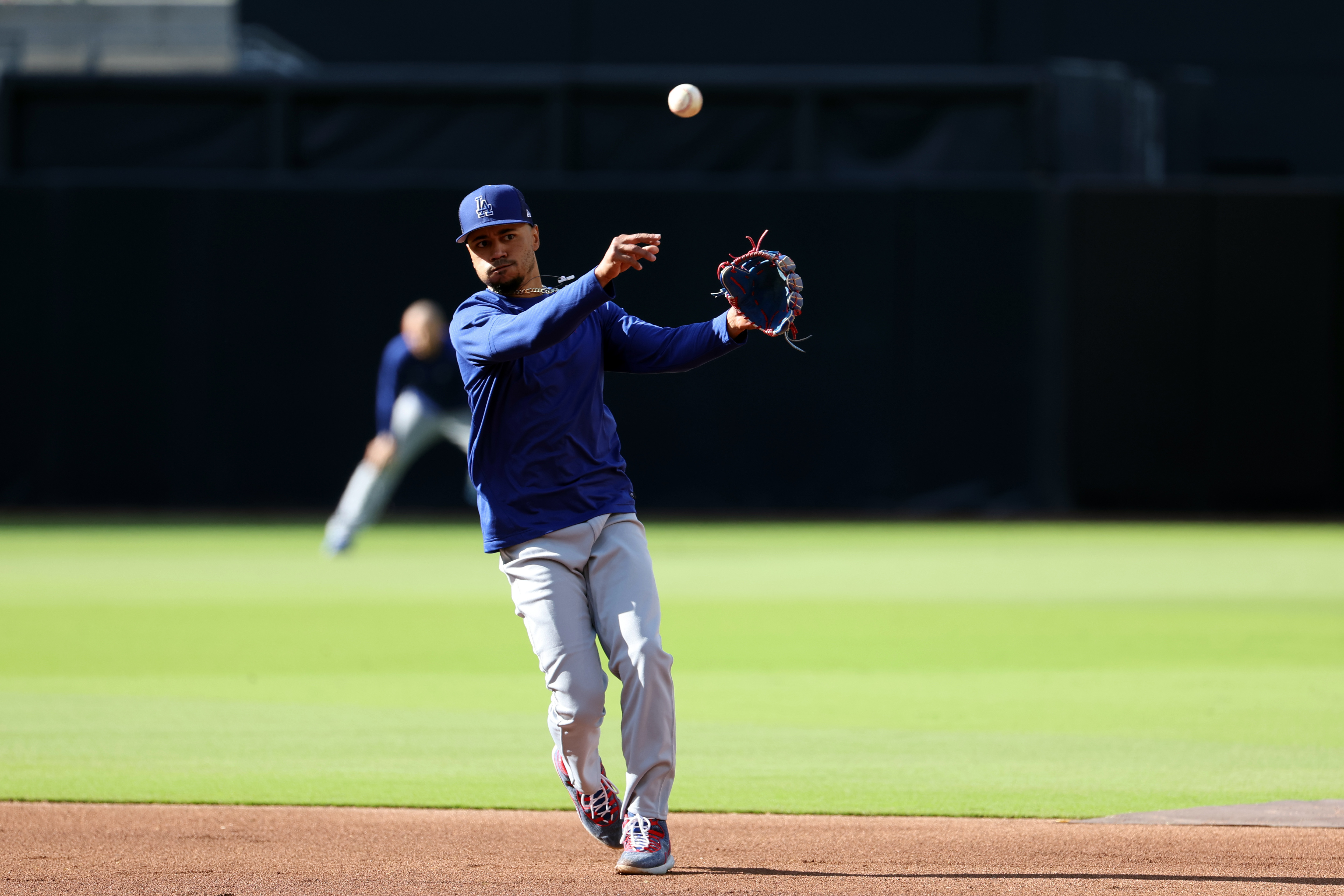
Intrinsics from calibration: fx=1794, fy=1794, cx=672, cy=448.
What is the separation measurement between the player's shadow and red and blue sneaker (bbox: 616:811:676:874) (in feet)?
0.22

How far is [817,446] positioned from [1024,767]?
14.0 metres

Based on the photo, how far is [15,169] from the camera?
68.0 feet

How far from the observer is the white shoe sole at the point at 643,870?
15.9ft

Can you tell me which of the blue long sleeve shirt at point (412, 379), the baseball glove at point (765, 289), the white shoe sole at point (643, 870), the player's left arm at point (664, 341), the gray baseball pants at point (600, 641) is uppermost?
the baseball glove at point (765, 289)

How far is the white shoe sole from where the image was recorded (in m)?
4.86

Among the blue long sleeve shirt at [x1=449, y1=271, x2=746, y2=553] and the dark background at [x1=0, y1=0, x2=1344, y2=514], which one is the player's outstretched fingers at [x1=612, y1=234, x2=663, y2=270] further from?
the dark background at [x1=0, y1=0, x2=1344, y2=514]

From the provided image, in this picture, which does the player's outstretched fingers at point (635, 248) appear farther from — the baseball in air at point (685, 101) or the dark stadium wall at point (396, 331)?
the dark stadium wall at point (396, 331)

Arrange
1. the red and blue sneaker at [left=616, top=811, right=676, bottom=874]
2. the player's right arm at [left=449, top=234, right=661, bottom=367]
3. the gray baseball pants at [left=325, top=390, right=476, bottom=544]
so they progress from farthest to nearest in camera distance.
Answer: the gray baseball pants at [left=325, top=390, right=476, bottom=544] → the red and blue sneaker at [left=616, top=811, right=676, bottom=874] → the player's right arm at [left=449, top=234, right=661, bottom=367]

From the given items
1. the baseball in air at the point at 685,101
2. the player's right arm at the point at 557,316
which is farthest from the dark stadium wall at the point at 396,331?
the player's right arm at the point at 557,316

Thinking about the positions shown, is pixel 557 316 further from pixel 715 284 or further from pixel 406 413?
pixel 715 284

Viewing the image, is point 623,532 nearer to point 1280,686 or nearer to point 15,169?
point 1280,686

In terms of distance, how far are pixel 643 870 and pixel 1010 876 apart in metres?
1.00

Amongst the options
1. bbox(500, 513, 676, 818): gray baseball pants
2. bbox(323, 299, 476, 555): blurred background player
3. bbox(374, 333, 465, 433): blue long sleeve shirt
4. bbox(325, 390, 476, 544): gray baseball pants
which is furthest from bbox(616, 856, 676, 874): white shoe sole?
bbox(374, 333, 465, 433): blue long sleeve shirt

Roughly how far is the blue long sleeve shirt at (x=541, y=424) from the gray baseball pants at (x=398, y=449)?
950cm
